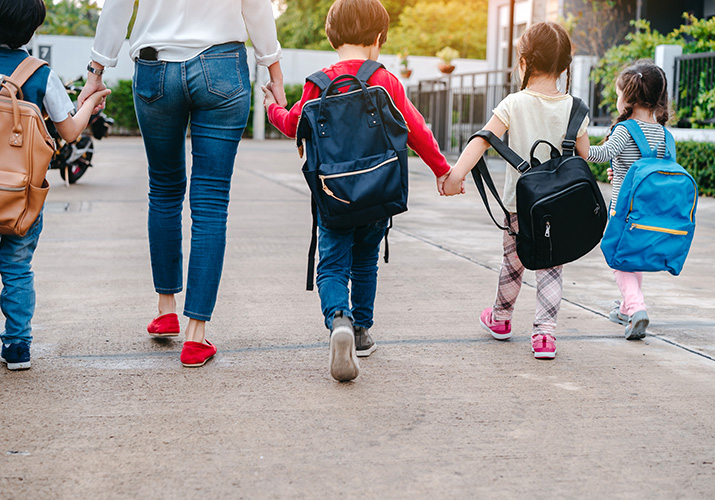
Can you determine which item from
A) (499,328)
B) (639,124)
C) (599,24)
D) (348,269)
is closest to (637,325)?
(499,328)

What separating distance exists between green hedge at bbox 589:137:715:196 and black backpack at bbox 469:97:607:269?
298 inches

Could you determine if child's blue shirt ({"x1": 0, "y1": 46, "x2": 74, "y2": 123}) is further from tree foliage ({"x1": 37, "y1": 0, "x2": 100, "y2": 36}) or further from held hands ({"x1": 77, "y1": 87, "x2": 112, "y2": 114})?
tree foliage ({"x1": 37, "y1": 0, "x2": 100, "y2": 36})

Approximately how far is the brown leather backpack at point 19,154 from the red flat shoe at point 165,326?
2.57ft

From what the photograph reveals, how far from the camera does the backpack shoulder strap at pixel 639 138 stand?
13.1 feet

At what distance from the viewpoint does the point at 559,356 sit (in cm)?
372

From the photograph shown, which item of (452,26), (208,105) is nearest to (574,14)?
(208,105)

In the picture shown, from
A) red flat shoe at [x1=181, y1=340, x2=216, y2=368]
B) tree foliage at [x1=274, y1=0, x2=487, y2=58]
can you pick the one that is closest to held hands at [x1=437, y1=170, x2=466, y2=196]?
red flat shoe at [x1=181, y1=340, x2=216, y2=368]

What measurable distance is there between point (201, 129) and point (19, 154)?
0.68 m

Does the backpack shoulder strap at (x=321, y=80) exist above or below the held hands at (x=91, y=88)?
above

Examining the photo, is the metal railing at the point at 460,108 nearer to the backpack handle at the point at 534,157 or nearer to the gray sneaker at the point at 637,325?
the gray sneaker at the point at 637,325

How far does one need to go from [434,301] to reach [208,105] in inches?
76.3

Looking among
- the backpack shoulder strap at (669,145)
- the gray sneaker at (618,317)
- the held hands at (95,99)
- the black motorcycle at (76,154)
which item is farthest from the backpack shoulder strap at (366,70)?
Answer: the black motorcycle at (76,154)

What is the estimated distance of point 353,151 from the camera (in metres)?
3.16

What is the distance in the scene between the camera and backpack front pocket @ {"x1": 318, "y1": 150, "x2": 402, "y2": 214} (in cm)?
314
